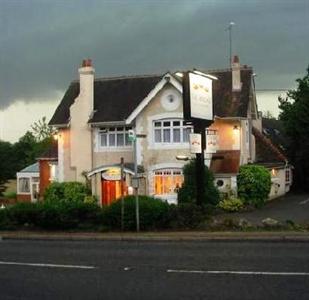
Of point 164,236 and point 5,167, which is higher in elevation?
point 5,167

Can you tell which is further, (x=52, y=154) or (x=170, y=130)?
(x=52, y=154)

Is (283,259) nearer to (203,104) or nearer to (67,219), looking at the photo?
(67,219)

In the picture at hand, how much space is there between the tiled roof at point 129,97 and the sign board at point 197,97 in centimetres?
1262

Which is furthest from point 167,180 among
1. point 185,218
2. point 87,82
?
point 185,218

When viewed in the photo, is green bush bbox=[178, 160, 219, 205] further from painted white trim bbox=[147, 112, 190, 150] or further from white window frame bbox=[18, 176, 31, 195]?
white window frame bbox=[18, 176, 31, 195]

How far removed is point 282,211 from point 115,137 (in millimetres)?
→ 11983

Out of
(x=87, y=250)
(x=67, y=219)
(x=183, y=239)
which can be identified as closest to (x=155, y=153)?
(x=67, y=219)

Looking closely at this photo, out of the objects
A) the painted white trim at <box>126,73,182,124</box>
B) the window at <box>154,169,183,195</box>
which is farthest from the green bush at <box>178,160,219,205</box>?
the painted white trim at <box>126,73,182,124</box>

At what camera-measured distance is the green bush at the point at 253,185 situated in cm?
3622

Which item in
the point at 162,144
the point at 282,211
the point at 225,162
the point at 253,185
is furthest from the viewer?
the point at 162,144

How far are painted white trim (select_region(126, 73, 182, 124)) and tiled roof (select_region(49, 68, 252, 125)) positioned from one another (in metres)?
1.51

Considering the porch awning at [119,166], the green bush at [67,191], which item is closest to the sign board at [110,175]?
the porch awning at [119,166]

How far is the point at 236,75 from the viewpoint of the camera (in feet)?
129

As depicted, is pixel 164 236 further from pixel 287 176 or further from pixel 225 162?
pixel 287 176
